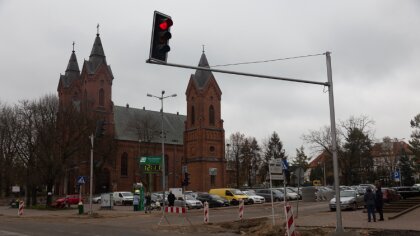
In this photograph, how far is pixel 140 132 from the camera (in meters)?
83.3

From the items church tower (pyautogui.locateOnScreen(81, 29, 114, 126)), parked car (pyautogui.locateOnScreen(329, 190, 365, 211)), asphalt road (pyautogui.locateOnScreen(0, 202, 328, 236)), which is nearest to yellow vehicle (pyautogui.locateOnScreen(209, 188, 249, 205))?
asphalt road (pyautogui.locateOnScreen(0, 202, 328, 236))

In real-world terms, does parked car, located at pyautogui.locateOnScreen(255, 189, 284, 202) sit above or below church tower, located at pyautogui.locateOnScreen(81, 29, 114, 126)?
below

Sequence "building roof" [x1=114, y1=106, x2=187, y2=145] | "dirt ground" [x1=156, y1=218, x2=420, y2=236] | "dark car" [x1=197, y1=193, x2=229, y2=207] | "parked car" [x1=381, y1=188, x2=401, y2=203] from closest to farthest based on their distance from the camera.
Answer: "dirt ground" [x1=156, y1=218, x2=420, y2=236] < "parked car" [x1=381, y1=188, x2=401, y2=203] < "dark car" [x1=197, y1=193, x2=229, y2=207] < "building roof" [x1=114, y1=106, x2=187, y2=145]

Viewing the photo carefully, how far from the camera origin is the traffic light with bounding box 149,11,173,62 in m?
10.8

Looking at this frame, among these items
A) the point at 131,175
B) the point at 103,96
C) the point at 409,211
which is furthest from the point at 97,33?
the point at 409,211

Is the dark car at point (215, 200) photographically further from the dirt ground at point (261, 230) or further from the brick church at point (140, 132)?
the brick church at point (140, 132)

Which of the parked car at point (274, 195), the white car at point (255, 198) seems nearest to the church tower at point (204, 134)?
the parked car at point (274, 195)

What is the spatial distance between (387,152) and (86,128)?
64819 mm

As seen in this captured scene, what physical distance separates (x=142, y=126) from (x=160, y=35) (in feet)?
247

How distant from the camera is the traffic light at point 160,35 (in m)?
10.8

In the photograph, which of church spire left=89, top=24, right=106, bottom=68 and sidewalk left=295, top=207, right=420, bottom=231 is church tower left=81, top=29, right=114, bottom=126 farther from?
sidewalk left=295, top=207, right=420, bottom=231

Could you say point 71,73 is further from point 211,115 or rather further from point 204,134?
point 204,134

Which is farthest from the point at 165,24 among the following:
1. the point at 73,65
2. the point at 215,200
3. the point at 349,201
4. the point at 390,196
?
→ the point at 73,65

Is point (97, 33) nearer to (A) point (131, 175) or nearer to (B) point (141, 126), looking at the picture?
(B) point (141, 126)
